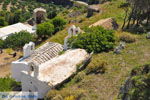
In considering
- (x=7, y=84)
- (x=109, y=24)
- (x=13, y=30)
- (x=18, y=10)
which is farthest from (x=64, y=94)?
(x=18, y=10)

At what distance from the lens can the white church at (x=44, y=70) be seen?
23188mm

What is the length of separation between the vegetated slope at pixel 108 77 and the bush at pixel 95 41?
0.84m

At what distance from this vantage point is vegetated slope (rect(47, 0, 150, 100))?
21125 mm

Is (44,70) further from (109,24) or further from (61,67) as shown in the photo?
(109,24)

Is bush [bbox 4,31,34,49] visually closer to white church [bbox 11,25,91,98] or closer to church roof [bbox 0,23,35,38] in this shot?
church roof [bbox 0,23,35,38]

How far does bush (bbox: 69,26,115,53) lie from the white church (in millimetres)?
1028

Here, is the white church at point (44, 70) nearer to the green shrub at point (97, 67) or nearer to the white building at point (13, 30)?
the green shrub at point (97, 67)

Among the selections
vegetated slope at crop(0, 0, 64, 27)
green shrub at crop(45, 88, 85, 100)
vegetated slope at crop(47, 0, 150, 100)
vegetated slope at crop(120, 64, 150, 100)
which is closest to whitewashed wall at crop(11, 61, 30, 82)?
vegetated slope at crop(47, 0, 150, 100)

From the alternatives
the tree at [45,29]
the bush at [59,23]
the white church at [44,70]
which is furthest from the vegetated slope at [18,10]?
the white church at [44,70]

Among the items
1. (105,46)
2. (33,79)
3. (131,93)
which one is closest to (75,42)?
(105,46)

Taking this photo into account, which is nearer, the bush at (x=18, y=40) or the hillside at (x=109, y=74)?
the hillside at (x=109, y=74)

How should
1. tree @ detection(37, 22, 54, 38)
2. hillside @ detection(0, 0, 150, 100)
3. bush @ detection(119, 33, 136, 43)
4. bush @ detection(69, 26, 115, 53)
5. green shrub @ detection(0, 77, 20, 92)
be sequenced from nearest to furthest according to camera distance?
hillside @ detection(0, 0, 150, 100), green shrub @ detection(0, 77, 20, 92), bush @ detection(69, 26, 115, 53), bush @ detection(119, 33, 136, 43), tree @ detection(37, 22, 54, 38)

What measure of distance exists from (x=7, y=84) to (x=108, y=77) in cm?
911

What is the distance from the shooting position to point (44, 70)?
24547 mm
